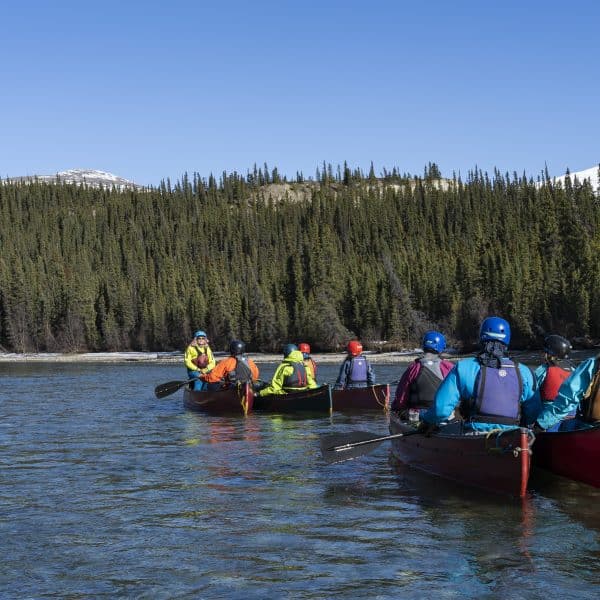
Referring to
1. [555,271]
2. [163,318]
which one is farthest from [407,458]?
[163,318]

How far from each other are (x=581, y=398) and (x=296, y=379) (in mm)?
15288

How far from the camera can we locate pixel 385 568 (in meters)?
10.3

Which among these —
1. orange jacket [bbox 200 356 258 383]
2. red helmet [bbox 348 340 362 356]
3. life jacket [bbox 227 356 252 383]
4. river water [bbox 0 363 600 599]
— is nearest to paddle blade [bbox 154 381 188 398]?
orange jacket [bbox 200 356 258 383]

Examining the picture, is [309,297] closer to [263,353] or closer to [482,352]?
[263,353]

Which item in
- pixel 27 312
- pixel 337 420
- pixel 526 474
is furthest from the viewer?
pixel 27 312

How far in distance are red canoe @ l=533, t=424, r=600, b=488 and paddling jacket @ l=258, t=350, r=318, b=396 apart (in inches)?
563

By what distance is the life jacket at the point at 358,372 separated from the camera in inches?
1126

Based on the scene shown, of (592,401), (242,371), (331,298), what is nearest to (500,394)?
(592,401)

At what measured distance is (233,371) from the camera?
29891mm

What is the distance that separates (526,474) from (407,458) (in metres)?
4.07

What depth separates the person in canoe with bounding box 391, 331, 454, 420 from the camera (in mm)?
17031

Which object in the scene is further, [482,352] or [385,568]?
[482,352]

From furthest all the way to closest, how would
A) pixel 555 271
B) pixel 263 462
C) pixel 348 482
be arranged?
pixel 555 271 < pixel 263 462 < pixel 348 482

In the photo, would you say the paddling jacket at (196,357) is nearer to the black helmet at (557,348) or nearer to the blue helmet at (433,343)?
the blue helmet at (433,343)
